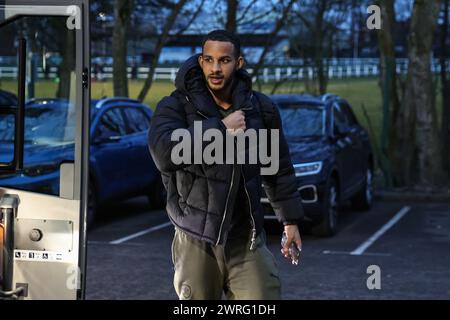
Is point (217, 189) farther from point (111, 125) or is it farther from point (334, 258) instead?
point (111, 125)

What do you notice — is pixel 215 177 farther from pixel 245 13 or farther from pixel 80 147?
pixel 245 13

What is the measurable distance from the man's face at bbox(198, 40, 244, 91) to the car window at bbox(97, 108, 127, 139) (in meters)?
7.78

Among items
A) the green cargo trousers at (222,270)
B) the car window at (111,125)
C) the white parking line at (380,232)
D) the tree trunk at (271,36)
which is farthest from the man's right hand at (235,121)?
the tree trunk at (271,36)

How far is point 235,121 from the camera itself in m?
3.83

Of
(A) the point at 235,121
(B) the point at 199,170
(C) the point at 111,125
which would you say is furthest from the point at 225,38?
(C) the point at 111,125

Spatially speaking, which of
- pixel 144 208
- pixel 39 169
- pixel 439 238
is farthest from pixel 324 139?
pixel 39 169

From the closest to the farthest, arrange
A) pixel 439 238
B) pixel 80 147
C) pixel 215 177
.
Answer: pixel 215 177, pixel 80 147, pixel 439 238

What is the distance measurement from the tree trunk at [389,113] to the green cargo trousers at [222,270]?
11412 mm

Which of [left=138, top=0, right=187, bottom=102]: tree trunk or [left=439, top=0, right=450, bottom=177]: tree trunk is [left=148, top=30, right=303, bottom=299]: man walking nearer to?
[left=439, top=0, right=450, bottom=177]: tree trunk

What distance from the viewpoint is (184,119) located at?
3.96 meters

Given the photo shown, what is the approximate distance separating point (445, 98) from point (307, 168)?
599 cm

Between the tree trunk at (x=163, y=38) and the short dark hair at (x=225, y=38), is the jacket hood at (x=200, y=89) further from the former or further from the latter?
the tree trunk at (x=163, y=38)

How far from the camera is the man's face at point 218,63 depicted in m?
4.00

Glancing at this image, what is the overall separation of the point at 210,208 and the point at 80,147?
1.05 metres
